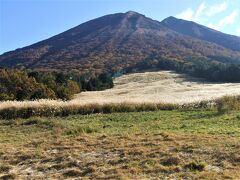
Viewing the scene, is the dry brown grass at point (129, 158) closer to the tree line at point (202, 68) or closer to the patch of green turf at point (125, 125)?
the patch of green turf at point (125, 125)

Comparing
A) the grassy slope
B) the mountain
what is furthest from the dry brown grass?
the mountain

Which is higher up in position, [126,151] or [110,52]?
[110,52]

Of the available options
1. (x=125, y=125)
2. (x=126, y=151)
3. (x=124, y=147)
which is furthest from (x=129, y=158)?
(x=125, y=125)

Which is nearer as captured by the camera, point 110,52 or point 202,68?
point 202,68

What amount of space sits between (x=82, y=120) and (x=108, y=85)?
187ft

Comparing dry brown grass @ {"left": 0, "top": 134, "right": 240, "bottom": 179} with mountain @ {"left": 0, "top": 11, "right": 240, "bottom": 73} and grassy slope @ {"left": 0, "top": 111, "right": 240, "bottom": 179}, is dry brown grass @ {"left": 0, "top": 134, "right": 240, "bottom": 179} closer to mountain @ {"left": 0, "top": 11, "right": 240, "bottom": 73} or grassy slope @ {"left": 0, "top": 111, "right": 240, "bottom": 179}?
grassy slope @ {"left": 0, "top": 111, "right": 240, "bottom": 179}

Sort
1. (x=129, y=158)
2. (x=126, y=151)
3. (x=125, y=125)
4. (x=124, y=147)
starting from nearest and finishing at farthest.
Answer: (x=129, y=158)
(x=126, y=151)
(x=124, y=147)
(x=125, y=125)

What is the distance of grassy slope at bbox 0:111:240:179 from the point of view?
11.8 m

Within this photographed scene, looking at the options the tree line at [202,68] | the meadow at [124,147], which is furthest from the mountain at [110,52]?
the meadow at [124,147]

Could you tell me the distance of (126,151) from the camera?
46.2 ft

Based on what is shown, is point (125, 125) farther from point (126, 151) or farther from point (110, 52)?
point (110, 52)

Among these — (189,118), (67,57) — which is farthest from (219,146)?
(67,57)

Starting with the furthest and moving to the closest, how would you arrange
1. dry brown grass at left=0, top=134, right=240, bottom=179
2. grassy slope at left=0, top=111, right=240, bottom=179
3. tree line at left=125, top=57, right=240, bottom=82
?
tree line at left=125, top=57, right=240, bottom=82, grassy slope at left=0, top=111, right=240, bottom=179, dry brown grass at left=0, top=134, right=240, bottom=179

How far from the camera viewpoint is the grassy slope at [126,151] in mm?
11800
